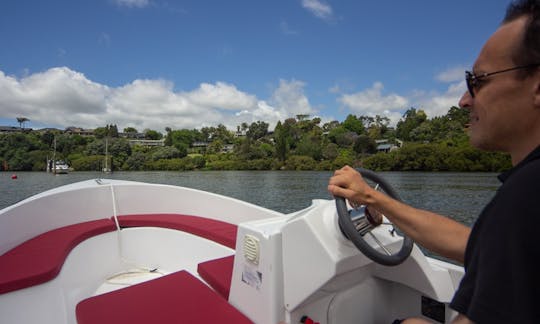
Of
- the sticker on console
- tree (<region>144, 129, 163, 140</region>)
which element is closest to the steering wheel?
the sticker on console

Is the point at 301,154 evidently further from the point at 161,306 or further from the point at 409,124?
the point at 161,306

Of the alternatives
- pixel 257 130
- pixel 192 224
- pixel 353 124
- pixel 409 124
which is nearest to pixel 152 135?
pixel 257 130

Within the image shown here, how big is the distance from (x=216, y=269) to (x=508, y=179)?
4.59 ft

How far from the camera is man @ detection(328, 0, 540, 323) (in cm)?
42

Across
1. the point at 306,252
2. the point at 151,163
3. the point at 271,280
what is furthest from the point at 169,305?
the point at 151,163

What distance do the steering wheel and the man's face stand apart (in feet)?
1.39

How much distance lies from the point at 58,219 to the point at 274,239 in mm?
2293

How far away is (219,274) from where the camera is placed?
4.98ft

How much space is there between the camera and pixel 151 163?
40.2 metres

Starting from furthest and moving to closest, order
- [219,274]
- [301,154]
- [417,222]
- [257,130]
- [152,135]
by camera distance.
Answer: [152,135] < [257,130] < [301,154] < [219,274] < [417,222]

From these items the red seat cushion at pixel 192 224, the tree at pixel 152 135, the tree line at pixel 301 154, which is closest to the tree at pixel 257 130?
the tree line at pixel 301 154

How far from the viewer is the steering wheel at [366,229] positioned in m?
0.90

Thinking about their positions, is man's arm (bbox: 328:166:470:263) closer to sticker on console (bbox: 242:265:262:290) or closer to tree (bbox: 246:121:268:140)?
sticker on console (bbox: 242:265:262:290)

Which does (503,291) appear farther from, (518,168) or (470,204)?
(470,204)
